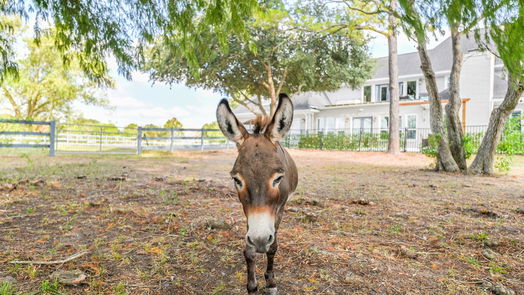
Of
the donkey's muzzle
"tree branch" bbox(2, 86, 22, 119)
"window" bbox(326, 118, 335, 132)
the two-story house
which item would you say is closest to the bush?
the two-story house

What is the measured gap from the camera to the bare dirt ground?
2.79 meters

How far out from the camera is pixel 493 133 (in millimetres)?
9664

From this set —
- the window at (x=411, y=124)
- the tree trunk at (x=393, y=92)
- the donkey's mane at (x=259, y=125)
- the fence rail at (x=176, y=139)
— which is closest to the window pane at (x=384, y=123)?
the fence rail at (x=176, y=139)

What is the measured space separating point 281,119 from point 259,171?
0.53 m

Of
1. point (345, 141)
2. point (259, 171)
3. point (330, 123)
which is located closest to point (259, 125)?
point (259, 171)

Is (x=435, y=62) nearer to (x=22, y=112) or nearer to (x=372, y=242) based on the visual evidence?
(x=372, y=242)

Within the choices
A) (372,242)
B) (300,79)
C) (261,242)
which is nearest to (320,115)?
(300,79)

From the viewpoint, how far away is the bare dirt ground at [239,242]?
2.79 m

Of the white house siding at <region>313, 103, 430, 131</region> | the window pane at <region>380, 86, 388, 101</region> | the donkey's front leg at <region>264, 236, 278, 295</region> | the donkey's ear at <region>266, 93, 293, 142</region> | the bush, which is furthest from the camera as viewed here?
the window pane at <region>380, 86, 388, 101</region>

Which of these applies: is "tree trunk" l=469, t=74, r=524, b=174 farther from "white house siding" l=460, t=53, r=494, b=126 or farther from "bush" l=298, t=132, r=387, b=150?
"white house siding" l=460, t=53, r=494, b=126

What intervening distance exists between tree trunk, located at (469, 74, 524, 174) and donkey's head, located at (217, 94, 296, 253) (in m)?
9.16

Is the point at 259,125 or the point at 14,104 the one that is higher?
the point at 14,104

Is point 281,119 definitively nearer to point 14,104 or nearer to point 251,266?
point 251,266

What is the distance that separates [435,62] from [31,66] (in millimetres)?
39414
